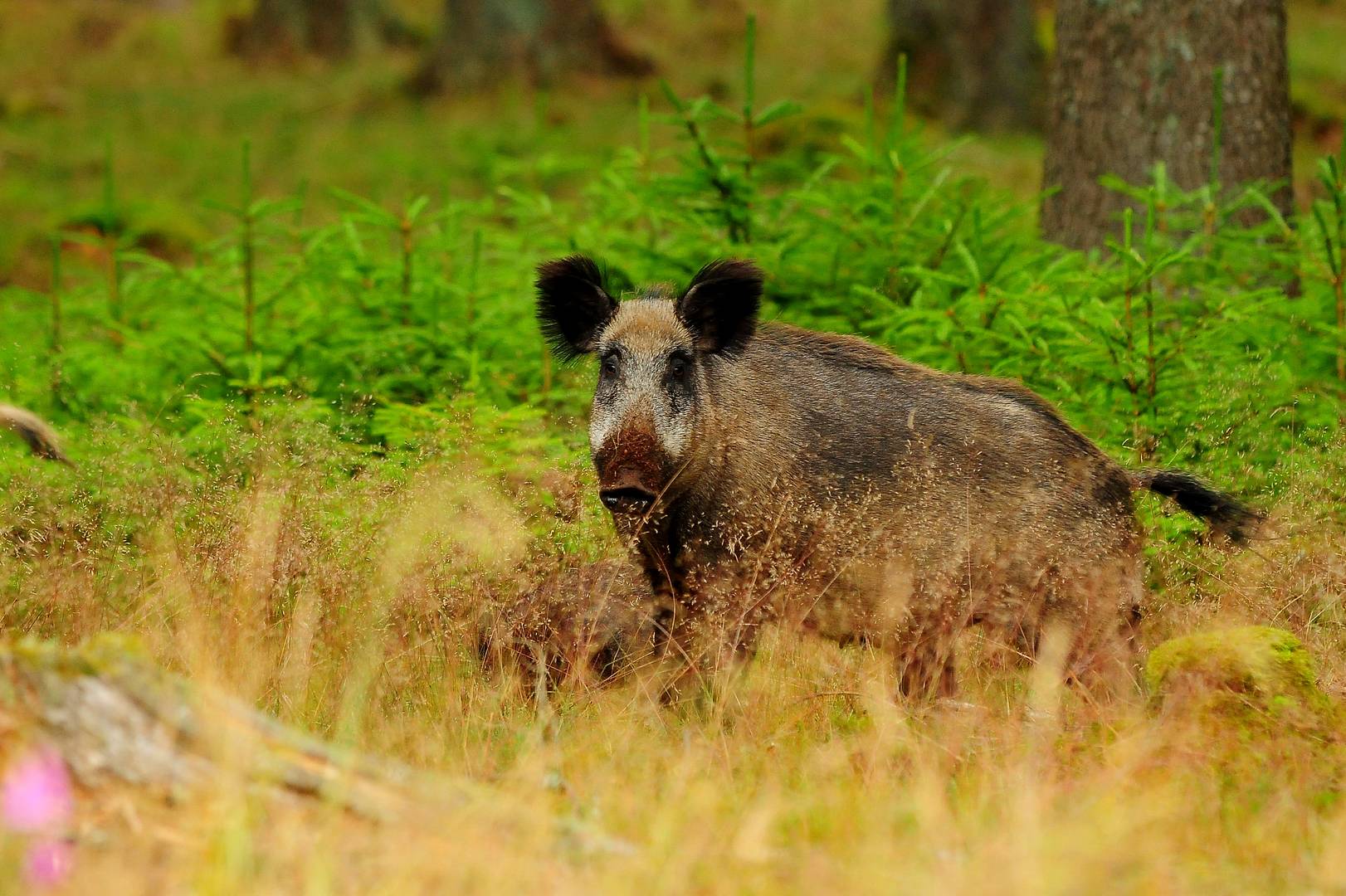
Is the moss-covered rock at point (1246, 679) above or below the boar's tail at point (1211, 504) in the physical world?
below

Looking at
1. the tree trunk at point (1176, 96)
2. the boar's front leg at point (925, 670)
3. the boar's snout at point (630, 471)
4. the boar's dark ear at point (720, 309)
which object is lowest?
the boar's front leg at point (925, 670)

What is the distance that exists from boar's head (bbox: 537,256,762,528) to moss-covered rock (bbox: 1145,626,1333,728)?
1948 mm

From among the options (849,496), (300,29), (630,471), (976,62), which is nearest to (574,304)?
(630,471)

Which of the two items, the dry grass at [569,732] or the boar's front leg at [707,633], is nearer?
the dry grass at [569,732]

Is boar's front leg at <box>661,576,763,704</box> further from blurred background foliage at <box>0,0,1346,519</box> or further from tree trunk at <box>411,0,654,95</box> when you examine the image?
tree trunk at <box>411,0,654,95</box>

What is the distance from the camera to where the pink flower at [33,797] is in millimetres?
2797

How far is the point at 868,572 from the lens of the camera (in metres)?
6.01

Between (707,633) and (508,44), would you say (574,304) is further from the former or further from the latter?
(508,44)

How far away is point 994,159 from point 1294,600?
1157 cm

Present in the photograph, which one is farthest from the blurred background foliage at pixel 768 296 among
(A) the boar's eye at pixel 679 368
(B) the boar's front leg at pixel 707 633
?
(B) the boar's front leg at pixel 707 633

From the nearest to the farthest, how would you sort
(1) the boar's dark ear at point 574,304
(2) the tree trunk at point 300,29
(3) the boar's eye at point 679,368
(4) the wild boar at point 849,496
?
(4) the wild boar at point 849,496, (3) the boar's eye at point 679,368, (1) the boar's dark ear at point 574,304, (2) the tree trunk at point 300,29

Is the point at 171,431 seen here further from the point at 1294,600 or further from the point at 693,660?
the point at 1294,600

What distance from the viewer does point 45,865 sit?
2.79m

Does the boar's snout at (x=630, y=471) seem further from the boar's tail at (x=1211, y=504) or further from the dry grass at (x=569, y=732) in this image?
the boar's tail at (x=1211, y=504)
